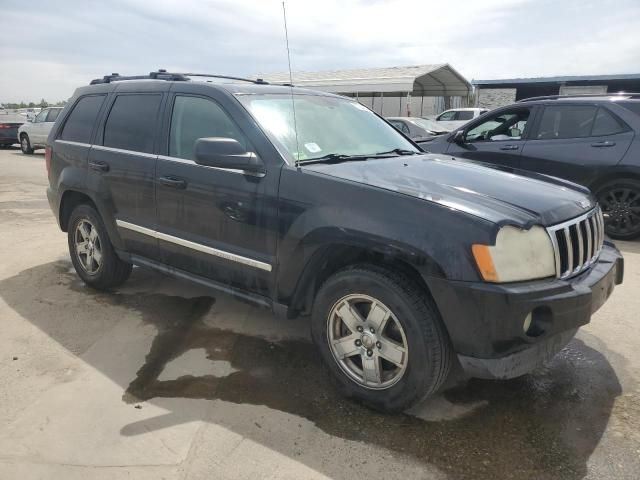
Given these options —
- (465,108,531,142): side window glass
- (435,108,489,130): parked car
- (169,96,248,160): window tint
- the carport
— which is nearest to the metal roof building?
the carport

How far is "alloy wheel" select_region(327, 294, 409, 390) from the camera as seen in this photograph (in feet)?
8.58

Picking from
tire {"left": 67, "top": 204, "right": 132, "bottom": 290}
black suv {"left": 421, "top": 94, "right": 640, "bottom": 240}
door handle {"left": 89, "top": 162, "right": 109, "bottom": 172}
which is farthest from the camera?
black suv {"left": 421, "top": 94, "right": 640, "bottom": 240}

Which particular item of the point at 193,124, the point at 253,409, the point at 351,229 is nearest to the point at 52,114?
the point at 193,124

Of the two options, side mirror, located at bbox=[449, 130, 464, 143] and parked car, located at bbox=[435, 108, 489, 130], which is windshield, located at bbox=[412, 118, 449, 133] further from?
side mirror, located at bbox=[449, 130, 464, 143]

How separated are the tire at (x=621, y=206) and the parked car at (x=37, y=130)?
17232 mm

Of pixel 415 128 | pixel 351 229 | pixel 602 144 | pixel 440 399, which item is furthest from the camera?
pixel 415 128

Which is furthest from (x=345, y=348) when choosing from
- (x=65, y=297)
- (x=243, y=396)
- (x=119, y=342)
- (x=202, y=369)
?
(x=65, y=297)

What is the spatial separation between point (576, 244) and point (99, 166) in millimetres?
3479

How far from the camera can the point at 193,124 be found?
355cm

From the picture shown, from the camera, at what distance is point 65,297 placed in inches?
172

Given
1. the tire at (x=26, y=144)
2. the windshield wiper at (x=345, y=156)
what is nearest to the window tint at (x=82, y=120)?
the windshield wiper at (x=345, y=156)

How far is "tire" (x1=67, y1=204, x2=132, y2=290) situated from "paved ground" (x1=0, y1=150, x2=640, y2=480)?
1.22 feet

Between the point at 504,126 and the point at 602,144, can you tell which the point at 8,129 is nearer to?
the point at 504,126

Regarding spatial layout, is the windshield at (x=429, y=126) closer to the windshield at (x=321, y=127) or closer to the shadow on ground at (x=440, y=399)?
the windshield at (x=321, y=127)
